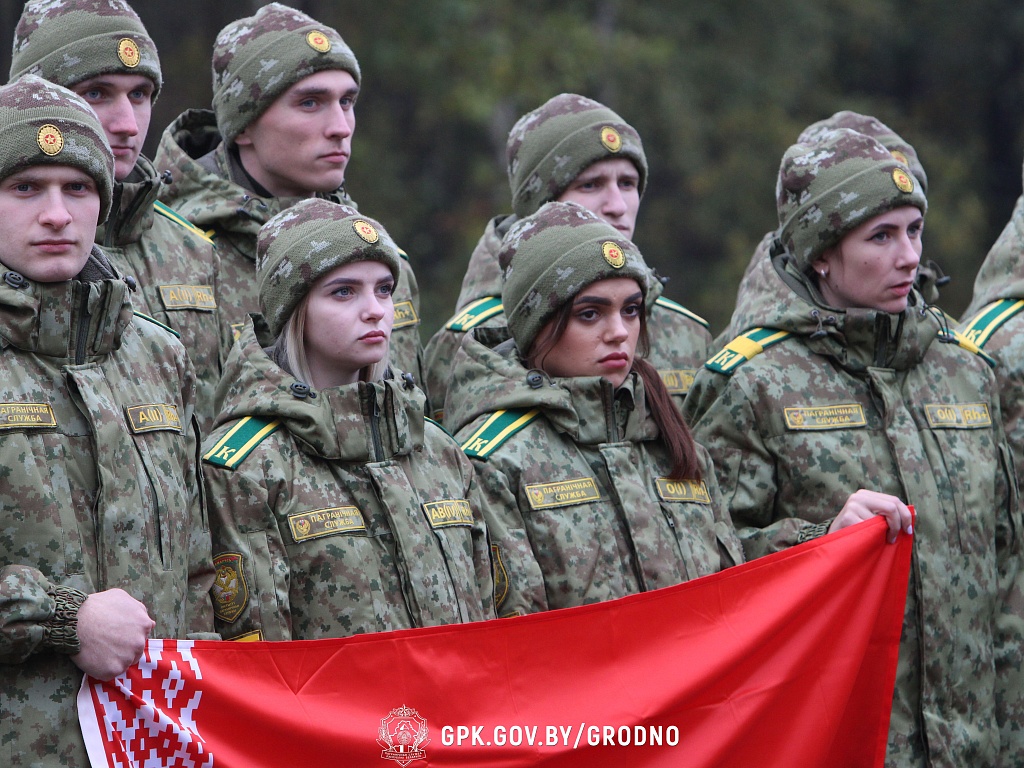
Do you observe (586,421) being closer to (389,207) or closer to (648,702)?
(648,702)

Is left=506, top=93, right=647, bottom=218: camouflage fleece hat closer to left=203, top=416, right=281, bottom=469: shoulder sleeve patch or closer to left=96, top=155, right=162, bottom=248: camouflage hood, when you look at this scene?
left=96, top=155, right=162, bottom=248: camouflage hood

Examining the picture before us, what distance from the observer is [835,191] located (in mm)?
6867

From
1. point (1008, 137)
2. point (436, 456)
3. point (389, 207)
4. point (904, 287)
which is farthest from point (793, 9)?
point (436, 456)

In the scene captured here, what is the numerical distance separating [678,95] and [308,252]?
16067mm

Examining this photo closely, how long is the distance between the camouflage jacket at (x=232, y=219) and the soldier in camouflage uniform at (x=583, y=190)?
0.33 m

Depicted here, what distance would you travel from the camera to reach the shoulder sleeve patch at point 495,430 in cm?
615

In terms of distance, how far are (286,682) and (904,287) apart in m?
2.97

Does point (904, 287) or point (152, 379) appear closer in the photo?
point (152, 379)

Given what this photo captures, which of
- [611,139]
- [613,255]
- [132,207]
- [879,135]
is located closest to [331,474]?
[613,255]

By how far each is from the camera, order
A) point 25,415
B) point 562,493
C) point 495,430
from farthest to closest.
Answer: point 495,430 → point 562,493 → point 25,415

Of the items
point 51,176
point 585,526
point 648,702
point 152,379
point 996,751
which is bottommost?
point 996,751

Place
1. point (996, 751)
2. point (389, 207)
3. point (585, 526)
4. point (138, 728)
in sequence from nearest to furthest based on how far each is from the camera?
1. point (138, 728)
2. point (585, 526)
3. point (996, 751)
4. point (389, 207)

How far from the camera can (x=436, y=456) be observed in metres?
5.82

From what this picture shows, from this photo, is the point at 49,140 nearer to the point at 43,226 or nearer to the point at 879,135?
the point at 43,226
